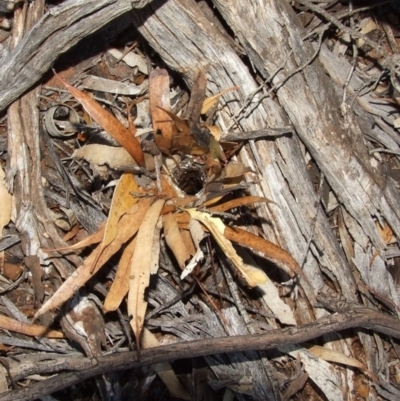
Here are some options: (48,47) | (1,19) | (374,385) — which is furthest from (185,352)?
(1,19)

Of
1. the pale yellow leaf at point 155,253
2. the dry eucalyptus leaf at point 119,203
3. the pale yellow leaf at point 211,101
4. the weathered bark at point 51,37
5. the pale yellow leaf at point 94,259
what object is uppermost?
the weathered bark at point 51,37

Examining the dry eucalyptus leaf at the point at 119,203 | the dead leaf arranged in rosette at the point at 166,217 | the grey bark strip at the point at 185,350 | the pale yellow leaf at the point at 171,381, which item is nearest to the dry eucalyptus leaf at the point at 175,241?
the dead leaf arranged in rosette at the point at 166,217

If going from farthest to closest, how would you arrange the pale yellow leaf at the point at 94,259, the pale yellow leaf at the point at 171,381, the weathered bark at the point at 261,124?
the pale yellow leaf at the point at 171,381
the weathered bark at the point at 261,124
the pale yellow leaf at the point at 94,259

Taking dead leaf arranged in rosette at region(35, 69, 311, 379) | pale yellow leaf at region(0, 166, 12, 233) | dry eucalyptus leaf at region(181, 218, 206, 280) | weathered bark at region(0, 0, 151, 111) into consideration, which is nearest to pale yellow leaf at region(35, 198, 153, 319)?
dead leaf arranged in rosette at region(35, 69, 311, 379)

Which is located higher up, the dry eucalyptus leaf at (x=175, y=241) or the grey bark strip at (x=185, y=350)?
the dry eucalyptus leaf at (x=175, y=241)

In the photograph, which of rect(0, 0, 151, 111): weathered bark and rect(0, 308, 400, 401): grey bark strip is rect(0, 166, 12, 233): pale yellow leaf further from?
rect(0, 308, 400, 401): grey bark strip

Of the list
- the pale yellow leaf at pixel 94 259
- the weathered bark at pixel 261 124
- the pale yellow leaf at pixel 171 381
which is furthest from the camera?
the pale yellow leaf at pixel 171 381

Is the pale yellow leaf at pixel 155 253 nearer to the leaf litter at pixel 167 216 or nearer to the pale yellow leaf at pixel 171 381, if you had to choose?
the leaf litter at pixel 167 216
